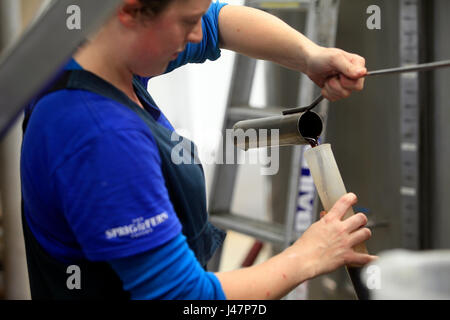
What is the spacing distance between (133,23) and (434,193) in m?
1.11

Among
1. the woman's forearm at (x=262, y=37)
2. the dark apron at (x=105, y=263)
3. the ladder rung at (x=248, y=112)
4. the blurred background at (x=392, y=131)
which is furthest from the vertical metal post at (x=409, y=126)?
the dark apron at (x=105, y=263)

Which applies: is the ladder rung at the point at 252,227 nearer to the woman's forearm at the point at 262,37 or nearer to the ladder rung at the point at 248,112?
the ladder rung at the point at 248,112

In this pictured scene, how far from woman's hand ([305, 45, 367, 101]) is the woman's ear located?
0.35m

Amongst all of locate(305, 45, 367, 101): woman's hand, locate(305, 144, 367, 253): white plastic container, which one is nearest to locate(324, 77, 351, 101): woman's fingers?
locate(305, 45, 367, 101): woman's hand

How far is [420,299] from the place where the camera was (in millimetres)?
669

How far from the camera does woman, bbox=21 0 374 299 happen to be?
572mm

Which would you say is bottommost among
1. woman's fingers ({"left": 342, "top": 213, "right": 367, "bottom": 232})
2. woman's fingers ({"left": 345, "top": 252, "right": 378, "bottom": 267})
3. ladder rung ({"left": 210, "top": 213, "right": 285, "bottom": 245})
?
ladder rung ({"left": 210, "top": 213, "right": 285, "bottom": 245})

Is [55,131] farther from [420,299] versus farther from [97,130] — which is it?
[420,299]

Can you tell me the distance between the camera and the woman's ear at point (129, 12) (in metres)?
0.57

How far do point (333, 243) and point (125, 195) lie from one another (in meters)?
0.26

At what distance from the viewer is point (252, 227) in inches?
61.1

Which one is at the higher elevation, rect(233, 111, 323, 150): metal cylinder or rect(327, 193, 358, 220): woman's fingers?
rect(233, 111, 323, 150): metal cylinder

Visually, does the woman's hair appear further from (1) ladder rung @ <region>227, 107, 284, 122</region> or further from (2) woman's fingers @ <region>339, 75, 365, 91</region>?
(1) ladder rung @ <region>227, 107, 284, 122</region>

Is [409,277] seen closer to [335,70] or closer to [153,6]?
[335,70]
